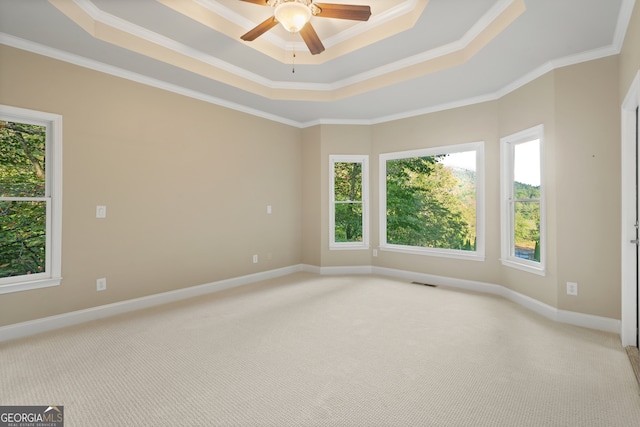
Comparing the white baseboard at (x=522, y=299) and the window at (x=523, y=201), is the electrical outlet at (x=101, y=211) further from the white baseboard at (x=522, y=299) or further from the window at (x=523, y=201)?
the window at (x=523, y=201)

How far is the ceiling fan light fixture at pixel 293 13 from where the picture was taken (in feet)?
7.72

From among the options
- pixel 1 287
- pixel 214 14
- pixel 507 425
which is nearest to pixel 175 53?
pixel 214 14

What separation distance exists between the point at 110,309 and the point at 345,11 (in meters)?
3.73

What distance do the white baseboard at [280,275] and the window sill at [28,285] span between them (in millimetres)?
Result: 311

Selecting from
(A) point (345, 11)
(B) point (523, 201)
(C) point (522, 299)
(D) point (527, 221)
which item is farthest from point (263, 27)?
(C) point (522, 299)

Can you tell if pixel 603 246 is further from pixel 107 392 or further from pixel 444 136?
pixel 107 392

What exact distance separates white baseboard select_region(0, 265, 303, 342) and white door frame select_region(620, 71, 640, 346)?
431cm

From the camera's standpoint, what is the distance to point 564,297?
3221mm

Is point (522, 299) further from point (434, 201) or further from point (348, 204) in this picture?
point (348, 204)

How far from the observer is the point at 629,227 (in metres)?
2.69

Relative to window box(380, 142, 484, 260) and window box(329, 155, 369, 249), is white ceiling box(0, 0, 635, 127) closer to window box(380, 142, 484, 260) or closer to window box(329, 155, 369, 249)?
window box(380, 142, 484, 260)

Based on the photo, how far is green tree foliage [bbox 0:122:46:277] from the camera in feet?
9.37

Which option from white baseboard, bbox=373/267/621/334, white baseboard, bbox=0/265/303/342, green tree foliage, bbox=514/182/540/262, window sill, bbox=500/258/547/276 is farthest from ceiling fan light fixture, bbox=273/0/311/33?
white baseboard, bbox=373/267/621/334

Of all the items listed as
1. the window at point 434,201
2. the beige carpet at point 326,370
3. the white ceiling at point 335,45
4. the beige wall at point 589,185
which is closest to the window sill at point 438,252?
the window at point 434,201
